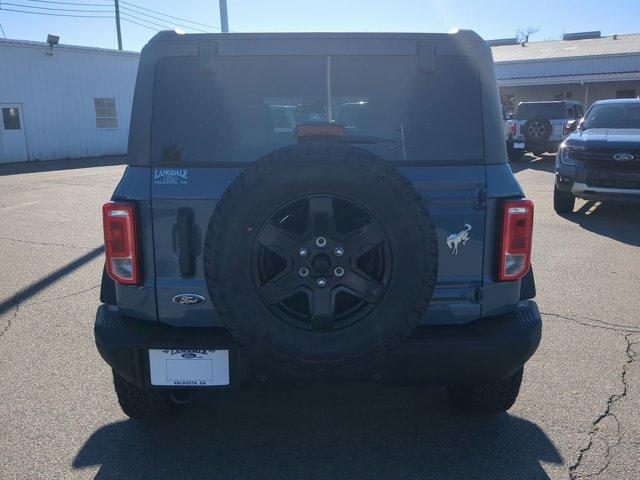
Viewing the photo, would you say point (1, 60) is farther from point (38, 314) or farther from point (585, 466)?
point (585, 466)

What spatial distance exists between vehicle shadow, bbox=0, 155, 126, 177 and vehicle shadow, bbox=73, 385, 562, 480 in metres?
17.2

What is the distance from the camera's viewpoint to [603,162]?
357 inches

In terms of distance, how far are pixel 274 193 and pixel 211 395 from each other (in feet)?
5.82

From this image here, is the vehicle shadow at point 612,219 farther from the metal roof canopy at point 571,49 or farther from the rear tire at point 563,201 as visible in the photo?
the metal roof canopy at point 571,49

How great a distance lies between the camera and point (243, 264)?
2473mm

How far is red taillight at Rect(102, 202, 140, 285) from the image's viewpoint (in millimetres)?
2758

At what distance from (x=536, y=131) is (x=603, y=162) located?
1089cm

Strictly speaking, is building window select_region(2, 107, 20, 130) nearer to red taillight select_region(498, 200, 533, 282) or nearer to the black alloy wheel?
the black alloy wheel

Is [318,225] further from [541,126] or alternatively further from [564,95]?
[564,95]

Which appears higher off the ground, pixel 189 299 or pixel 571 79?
pixel 571 79

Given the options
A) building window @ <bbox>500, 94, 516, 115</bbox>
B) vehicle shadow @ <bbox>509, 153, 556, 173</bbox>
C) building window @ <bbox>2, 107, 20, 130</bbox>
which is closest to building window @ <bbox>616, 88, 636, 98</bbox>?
building window @ <bbox>500, 94, 516, 115</bbox>

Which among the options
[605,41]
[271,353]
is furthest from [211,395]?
[605,41]

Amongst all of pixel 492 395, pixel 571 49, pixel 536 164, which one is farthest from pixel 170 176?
pixel 571 49

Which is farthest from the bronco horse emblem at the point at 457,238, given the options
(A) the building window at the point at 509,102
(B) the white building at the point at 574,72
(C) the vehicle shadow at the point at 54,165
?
(A) the building window at the point at 509,102
